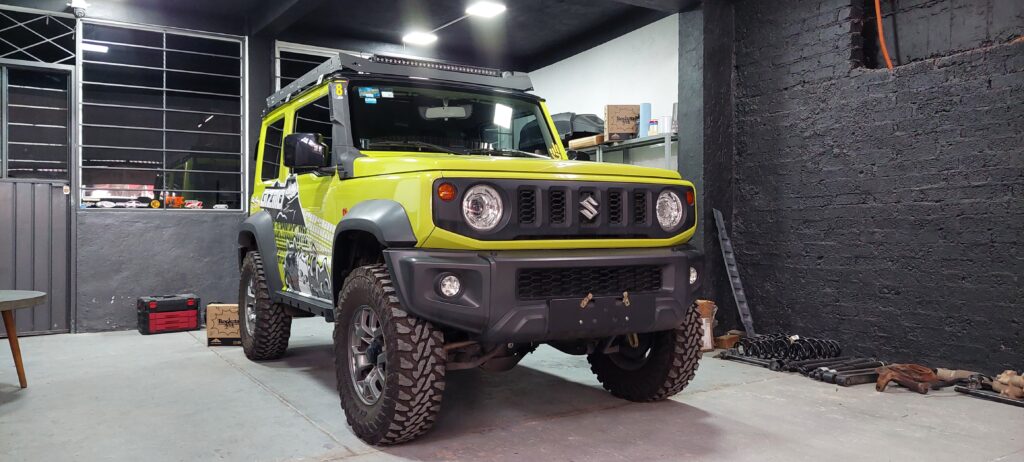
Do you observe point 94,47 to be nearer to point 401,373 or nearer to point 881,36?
point 401,373

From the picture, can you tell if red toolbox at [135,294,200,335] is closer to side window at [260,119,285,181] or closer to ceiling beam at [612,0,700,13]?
side window at [260,119,285,181]

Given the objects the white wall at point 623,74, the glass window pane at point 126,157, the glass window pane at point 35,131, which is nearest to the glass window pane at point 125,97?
the glass window pane at point 35,131

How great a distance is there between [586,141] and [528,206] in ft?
14.6

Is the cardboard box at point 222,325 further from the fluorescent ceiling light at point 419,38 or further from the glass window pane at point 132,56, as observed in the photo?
the glass window pane at point 132,56

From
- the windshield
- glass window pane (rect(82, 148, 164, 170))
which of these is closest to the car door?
the windshield

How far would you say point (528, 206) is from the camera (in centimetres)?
328

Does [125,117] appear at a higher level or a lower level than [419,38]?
higher

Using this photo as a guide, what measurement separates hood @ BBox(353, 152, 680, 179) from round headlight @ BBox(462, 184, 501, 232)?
0.32ft

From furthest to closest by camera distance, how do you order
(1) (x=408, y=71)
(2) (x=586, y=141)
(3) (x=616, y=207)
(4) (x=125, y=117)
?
(4) (x=125, y=117), (2) (x=586, y=141), (1) (x=408, y=71), (3) (x=616, y=207)

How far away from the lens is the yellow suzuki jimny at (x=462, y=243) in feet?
10.2

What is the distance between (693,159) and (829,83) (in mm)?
1341

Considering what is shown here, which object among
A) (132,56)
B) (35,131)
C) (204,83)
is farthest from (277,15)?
(35,131)

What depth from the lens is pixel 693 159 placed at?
22.0 ft

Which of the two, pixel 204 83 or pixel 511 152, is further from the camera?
pixel 204 83
